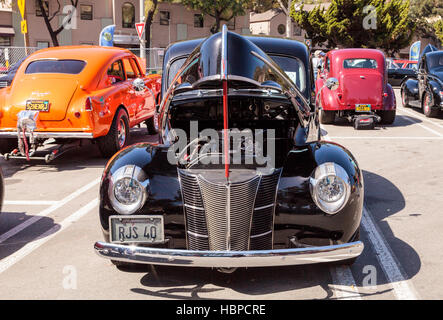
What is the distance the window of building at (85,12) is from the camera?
134ft

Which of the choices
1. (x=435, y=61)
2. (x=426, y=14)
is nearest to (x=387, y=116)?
(x=435, y=61)

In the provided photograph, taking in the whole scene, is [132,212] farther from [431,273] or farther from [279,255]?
[431,273]

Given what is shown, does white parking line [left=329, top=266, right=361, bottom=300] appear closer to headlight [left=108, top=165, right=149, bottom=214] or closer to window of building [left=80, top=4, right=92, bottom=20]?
headlight [left=108, top=165, right=149, bottom=214]

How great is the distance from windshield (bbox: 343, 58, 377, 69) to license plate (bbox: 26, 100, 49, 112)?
7.94 metres

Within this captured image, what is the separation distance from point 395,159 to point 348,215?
5.31m

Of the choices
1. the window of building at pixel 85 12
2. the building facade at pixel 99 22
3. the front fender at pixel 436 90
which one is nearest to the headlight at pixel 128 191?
the front fender at pixel 436 90

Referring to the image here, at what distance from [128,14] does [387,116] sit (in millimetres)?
34988

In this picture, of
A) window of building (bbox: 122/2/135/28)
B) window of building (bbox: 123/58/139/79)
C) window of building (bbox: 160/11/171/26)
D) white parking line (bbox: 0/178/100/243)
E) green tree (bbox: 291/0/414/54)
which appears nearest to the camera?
white parking line (bbox: 0/178/100/243)

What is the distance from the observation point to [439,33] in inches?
2084

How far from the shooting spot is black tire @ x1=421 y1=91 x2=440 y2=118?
45.1ft

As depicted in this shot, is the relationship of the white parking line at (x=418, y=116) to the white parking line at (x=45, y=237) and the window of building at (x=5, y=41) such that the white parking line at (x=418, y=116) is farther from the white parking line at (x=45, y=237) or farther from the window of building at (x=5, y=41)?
the window of building at (x=5, y=41)

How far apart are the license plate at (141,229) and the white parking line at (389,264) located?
5.72ft

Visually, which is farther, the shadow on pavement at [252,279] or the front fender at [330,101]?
the front fender at [330,101]

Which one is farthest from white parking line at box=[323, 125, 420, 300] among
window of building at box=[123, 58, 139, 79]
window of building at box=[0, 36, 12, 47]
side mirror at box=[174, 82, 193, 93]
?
window of building at box=[0, 36, 12, 47]
